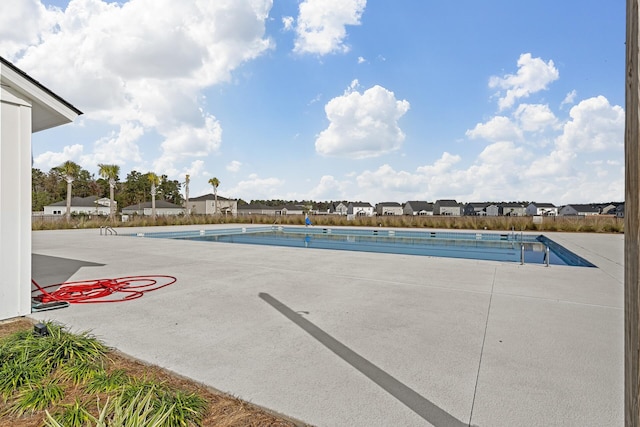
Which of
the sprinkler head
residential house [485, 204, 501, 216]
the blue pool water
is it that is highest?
residential house [485, 204, 501, 216]

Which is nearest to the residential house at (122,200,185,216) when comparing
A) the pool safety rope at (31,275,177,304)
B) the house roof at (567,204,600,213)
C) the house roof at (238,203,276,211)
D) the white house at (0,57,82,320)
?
the house roof at (238,203,276,211)

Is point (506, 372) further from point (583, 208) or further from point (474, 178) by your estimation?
point (583, 208)

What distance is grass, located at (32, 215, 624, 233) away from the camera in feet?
57.4

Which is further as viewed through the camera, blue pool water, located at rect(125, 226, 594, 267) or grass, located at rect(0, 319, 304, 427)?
blue pool water, located at rect(125, 226, 594, 267)

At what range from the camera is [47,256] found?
358 inches

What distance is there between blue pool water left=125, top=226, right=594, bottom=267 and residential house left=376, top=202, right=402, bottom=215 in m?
49.6

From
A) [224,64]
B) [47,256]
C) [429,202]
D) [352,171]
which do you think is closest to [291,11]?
[224,64]

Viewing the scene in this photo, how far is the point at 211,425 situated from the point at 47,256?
32.1ft

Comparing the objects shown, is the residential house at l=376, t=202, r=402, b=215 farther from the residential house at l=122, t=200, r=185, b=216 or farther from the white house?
the white house

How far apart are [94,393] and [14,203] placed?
112 inches

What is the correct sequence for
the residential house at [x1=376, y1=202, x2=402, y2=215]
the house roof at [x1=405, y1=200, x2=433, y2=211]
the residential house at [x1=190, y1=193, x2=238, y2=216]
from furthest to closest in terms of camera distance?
the residential house at [x1=376, y1=202, x2=402, y2=215], the house roof at [x1=405, y1=200, x2=433, y2=211], the residential house at [x1=190, y1=193, x2=238, y2=216]

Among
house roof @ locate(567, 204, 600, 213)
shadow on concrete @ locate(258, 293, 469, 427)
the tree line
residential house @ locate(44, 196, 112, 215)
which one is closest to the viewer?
shadow on concrete @ locate(258, 293, 469, 427)

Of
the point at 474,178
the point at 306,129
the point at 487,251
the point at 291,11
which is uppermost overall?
the point at 291,11

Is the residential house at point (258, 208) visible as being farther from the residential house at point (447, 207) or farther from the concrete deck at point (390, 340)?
the concrete deck at point (390, 340)
